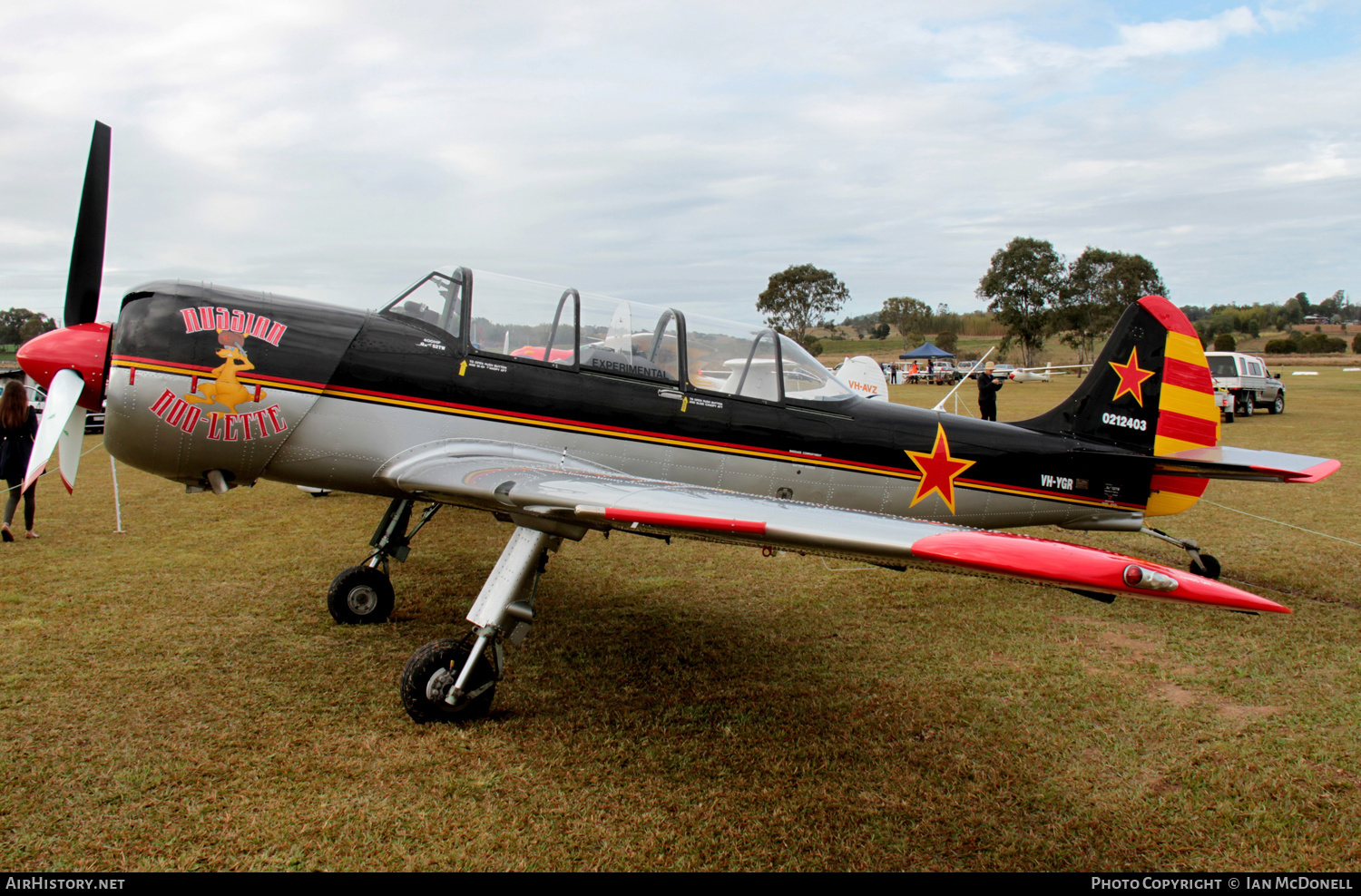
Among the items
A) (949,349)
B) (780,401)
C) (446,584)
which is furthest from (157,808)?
(949,349)

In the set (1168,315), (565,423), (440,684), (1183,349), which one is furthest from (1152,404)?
(440,684)

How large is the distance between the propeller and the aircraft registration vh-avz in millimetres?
12

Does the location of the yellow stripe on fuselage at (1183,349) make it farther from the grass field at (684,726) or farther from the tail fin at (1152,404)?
the grass field at (684,726)

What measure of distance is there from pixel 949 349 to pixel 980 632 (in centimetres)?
8878

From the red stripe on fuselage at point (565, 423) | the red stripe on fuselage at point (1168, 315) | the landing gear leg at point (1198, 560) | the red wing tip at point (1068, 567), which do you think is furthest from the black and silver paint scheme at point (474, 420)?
the red wing tip at point (1068, 567)

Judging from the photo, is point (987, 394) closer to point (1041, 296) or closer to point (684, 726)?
point (684, 726)

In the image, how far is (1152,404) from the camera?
19.7 ft

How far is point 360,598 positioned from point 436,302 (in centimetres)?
208

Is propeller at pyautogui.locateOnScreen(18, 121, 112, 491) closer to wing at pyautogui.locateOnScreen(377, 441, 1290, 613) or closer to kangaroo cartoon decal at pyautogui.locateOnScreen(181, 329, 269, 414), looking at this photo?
kangaroo cartoon decal at pyautogui.locateOnScreen(181, 329, 269, 414)

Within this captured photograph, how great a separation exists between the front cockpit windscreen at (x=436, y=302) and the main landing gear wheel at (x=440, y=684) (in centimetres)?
187

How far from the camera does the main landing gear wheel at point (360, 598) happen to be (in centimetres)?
509

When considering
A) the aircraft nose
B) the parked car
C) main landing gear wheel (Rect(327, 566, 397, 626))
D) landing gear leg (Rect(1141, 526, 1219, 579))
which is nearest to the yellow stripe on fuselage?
landing gear leg (Rect(1141, 526, 1219, 579))

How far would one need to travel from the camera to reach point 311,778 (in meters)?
3.19

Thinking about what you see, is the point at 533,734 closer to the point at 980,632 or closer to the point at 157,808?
the point at 157,808
